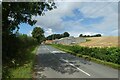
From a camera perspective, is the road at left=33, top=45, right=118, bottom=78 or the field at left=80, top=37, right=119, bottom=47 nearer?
the road at left=33, top=45, right=118, bottom=78

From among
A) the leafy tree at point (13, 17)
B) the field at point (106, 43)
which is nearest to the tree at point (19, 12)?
the leafy tree at point (13, 17)

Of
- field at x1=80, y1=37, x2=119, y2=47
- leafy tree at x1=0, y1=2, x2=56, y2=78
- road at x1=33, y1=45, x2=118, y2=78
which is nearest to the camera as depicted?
road at x1=33, y1=45, x2=118, y2=78

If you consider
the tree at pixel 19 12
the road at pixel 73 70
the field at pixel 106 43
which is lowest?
the road at pixel 73 70

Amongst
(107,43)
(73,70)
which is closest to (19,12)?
(73,70)

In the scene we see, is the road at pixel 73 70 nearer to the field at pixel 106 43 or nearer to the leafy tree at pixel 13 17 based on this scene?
the leafy tree at pixel 13 17

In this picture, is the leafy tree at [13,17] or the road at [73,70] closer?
the road at [73,70]

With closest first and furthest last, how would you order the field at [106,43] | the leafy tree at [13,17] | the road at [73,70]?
the road at [73,70]
the leafy tree at [13,17]
the field at [106,43]

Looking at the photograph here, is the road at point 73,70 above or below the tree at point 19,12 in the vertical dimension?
below

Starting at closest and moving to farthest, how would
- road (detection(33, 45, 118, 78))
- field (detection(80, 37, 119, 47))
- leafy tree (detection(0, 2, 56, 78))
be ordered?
1. road (detection(33, 45, 118, 78))
2. leafy tree (detection(0, 2, 56, 78))
3. field (detection(80, 37, 119, 47))

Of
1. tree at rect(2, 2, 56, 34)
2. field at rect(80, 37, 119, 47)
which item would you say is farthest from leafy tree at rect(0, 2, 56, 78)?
field at rect(80, 37, 119, 47)

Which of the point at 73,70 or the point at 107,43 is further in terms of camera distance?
the point at 107,43

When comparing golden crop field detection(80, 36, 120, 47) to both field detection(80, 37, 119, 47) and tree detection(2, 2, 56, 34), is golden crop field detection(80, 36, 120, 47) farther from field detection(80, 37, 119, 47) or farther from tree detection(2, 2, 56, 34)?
tree detection(2, 2, 56, 34)

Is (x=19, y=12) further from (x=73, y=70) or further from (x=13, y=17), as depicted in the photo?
(x=73, y=70)

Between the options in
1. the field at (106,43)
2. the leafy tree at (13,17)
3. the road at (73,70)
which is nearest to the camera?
the road at (73,70)
